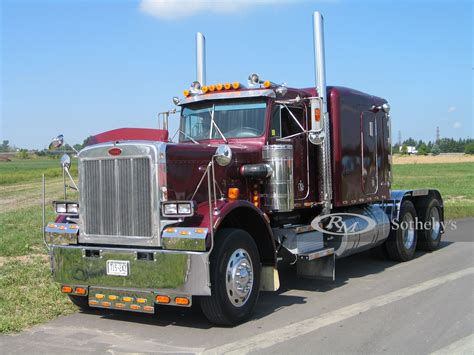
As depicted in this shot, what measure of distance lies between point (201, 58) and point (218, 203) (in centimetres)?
442

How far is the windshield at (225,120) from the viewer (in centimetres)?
761

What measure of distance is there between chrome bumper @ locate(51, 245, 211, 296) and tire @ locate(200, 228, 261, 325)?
11.7 inches

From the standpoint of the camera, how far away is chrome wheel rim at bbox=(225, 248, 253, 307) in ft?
20.3

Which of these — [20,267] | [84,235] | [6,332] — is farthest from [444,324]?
[20,267]

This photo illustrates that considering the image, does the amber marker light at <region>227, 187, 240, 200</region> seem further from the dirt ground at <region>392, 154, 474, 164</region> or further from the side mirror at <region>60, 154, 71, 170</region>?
the dirt ground at <region>392, 154, 474, 164</region>

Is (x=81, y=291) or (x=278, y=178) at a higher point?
(x=278, y=178)

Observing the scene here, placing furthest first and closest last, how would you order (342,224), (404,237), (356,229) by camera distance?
(404,237) → (356,229) → (342,224)

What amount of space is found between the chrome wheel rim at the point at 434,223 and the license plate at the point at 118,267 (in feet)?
25.4

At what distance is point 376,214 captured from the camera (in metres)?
10.1

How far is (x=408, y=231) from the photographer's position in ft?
36.2

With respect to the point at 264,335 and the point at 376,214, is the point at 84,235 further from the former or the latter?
the point at 376,214

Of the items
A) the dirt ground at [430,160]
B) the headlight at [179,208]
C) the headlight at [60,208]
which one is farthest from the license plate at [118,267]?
the dirt ground at [430,160]

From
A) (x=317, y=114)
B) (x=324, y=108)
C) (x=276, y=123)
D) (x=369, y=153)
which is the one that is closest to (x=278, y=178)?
(x=276, y=123)

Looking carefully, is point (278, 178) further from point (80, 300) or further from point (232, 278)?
point (80, 300)
